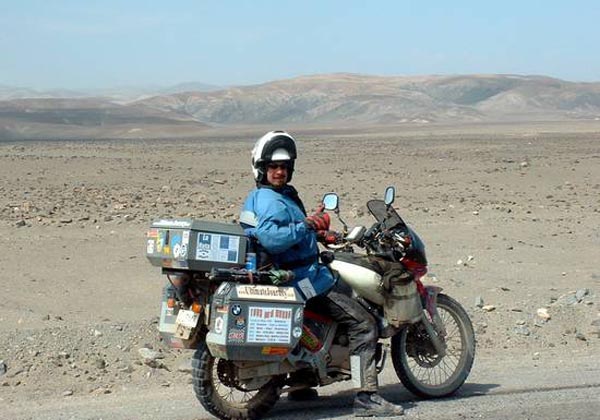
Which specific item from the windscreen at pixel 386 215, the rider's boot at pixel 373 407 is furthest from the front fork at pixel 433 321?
the rider's boot at pixel 373 407

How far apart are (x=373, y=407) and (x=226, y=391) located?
1.00 metres

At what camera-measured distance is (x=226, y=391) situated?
7488mm

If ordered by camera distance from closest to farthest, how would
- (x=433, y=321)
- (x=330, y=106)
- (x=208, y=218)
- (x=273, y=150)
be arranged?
(x=273, y=150)
(x=433, y=321)
(x=208, y=218)
(x=330, y=106)

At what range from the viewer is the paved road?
24.4ft

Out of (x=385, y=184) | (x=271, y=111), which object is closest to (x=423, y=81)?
(x=271, y=111)

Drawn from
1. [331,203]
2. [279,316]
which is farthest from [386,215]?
[279,316]

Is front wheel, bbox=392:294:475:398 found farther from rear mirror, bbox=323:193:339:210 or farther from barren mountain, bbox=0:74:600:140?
barren mountain, bbox=0:74:600:140

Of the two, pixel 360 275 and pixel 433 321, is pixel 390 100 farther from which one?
pixel 360 275

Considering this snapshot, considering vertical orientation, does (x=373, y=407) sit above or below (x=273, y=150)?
below

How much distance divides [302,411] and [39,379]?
7.83ft

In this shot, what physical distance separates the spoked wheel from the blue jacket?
687mm

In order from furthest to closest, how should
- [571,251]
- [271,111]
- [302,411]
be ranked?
[271,111]
[571,251]
[302,411]

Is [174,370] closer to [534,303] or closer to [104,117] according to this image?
[534,303]

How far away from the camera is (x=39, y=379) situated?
8.73m
